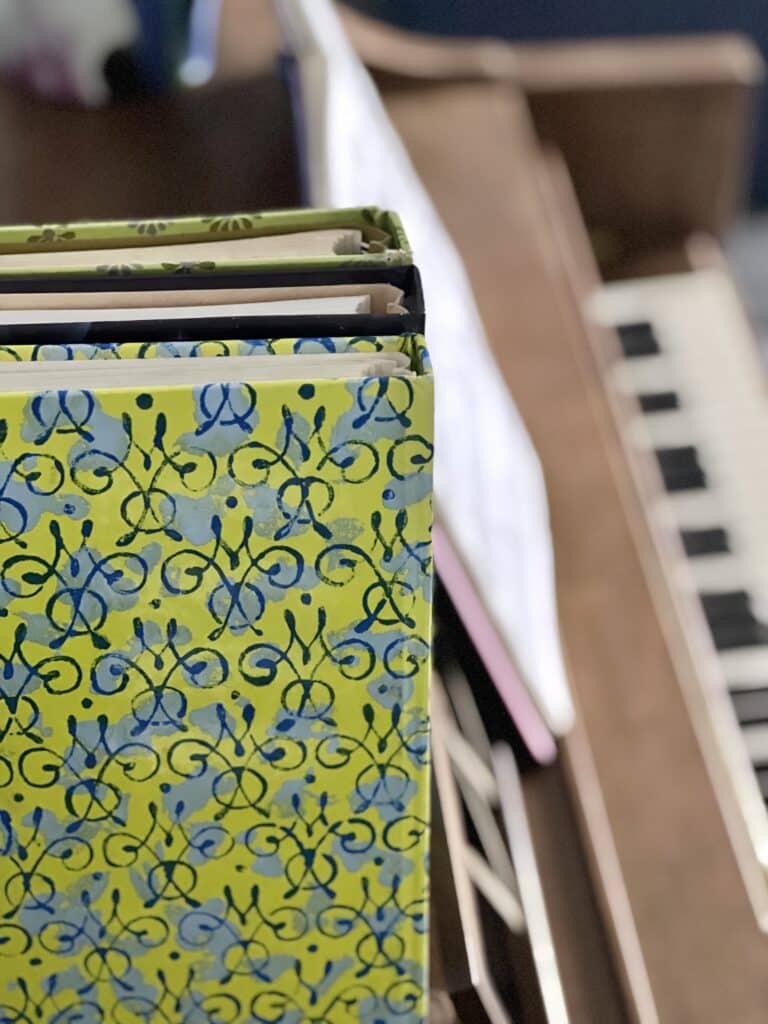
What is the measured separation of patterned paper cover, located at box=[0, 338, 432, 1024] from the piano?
0.10 m

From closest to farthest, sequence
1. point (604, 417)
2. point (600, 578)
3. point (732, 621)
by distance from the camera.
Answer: point (600, 578) < point (604, 417) < point (732, 621)

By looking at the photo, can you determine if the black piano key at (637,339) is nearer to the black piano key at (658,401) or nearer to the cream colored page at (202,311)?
the black piano key at (658,401)

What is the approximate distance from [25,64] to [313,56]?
0.99ft

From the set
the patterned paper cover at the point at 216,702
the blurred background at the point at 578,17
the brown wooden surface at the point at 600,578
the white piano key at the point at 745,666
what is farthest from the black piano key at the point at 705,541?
the blurred background at the point at 578,17

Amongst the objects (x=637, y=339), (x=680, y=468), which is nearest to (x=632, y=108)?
(x=637, y=339)

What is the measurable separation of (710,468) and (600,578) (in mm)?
443

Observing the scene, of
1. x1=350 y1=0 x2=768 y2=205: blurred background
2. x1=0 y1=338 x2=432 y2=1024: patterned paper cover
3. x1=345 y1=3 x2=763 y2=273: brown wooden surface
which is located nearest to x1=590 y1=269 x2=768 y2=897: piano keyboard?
x1=345 y1=3 x2=763 y2=273: brown wooden surface

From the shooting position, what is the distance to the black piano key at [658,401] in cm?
131

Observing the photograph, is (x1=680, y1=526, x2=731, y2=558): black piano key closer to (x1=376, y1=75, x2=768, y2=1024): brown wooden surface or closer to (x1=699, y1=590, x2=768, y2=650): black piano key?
(x1=699, y1=590, x2=768, y2=650): black piano key

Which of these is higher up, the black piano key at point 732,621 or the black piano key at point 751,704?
the black piano key at point 732,621

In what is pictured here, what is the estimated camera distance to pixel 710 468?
1.26m

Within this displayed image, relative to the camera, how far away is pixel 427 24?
2.12 m

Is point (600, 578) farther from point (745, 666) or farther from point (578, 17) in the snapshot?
point (578, 17)

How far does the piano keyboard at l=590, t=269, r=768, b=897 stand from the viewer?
1.00m
